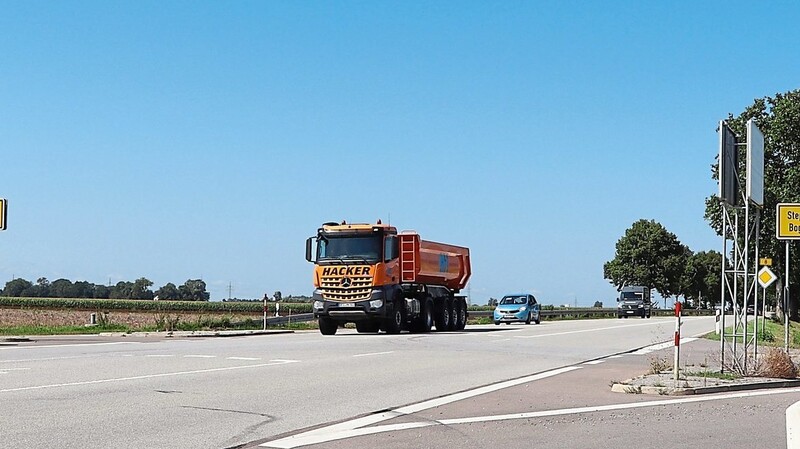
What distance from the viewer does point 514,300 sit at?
5688 centimetres

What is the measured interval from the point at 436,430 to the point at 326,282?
23281 millimetres

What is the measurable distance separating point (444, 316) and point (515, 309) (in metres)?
17.0

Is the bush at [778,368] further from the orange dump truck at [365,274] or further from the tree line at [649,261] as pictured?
the tree line at [649,261]

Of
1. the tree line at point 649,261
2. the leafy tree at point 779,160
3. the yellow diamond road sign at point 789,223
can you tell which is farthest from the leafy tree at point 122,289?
the yellow diamond road sign at point 789,223

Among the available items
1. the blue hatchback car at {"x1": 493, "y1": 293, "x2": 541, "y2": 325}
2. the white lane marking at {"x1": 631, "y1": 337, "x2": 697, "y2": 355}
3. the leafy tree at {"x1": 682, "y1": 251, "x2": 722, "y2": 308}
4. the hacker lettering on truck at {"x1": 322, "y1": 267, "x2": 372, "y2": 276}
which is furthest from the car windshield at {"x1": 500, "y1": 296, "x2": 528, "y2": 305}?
Answer: the leafy tree at {"x1": 682, "y1": 251, "x2": 722, "y2": 308}

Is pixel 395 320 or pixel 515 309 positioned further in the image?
pixel 515 309

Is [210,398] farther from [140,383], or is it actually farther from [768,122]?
[768,122]

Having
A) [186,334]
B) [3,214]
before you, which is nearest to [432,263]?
[186,334]

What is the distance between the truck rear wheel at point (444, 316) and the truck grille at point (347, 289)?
6184 millimetres

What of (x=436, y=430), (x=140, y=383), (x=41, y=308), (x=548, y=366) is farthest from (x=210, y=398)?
Result: (x=41, y=308)

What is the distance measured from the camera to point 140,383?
48.0ft

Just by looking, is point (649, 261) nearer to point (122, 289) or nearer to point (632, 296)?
point (632, 296)

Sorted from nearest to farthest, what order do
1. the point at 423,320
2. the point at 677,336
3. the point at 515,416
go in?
1. the point at 515,416
2. the point at 677,336
3. the point at 423,320

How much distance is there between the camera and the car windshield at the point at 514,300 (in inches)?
2229
